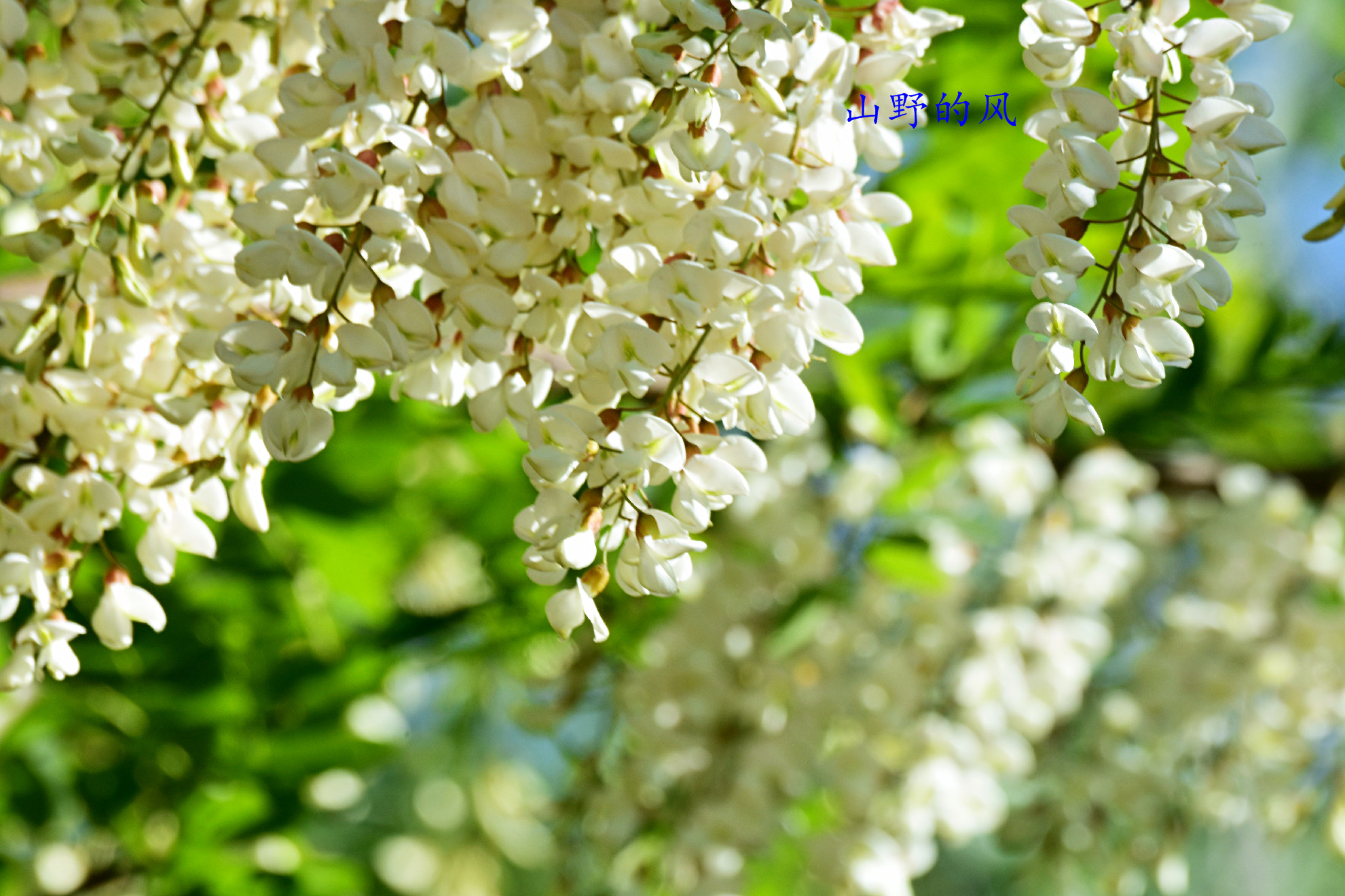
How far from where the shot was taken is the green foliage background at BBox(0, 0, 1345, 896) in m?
0.69

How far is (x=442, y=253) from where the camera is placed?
0.32 meters

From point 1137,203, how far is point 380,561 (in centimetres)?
56

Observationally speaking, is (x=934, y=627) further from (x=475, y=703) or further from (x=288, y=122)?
(x=288, y=122)

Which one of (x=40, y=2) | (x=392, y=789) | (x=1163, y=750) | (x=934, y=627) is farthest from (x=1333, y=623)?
(x=392, y=789)

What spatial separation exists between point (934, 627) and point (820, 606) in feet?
0.34

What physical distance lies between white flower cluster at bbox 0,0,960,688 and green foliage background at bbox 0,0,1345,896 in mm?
300

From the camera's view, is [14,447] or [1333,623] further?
[1333,623]

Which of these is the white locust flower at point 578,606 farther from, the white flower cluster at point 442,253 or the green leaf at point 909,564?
the green leaf at point 909,564

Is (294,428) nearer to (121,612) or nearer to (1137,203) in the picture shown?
(121,612)

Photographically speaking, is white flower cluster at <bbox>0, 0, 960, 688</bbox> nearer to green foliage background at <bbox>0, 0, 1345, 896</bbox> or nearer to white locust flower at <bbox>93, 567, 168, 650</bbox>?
white locust flower at <bbox>93, 567, 168, 650</bbox>

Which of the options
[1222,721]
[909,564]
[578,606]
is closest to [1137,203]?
[578,606]

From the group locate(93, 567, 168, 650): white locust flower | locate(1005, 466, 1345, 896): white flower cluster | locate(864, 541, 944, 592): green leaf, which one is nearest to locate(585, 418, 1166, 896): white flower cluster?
locate(864, 541, 944, 592): green leaf

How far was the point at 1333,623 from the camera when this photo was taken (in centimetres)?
103

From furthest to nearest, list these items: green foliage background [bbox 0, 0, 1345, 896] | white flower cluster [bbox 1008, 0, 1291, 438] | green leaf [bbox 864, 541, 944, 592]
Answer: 1. green leaf [bbox 864, 541, 944, 592]
2. green foliage background [bbox 0, 0, 1345, 896]
3. white flower cluster [bbox 1008, 0, 1291, 438]
